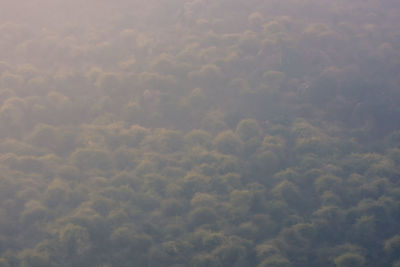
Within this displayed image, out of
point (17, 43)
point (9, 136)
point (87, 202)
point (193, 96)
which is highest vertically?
point (17, 43)

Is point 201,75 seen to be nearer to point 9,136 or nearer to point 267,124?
point 267,124

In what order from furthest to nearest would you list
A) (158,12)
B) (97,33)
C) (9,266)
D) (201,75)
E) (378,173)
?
(158,12)
(97,33)
(201,75)
(378,173)
(9,266)

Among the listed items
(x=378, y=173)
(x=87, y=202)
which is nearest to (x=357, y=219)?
(x=378, y=173)

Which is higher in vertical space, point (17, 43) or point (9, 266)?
point (17, 43)

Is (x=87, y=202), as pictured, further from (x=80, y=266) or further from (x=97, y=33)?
(x=97, y=33)

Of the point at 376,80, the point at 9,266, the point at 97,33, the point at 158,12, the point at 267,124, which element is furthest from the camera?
the point at 158,12

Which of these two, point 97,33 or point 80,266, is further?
point 97,33

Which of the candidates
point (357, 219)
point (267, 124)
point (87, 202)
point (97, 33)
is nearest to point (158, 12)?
point (97, 33)
